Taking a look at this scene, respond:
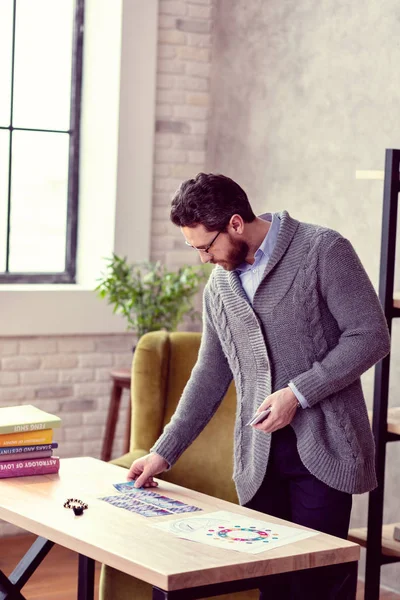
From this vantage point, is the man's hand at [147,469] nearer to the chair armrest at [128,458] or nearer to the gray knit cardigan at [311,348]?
the gray knit cardigan at [311,348]

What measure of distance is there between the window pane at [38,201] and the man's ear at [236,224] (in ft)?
8.61

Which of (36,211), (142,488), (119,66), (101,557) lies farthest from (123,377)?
(101,557)

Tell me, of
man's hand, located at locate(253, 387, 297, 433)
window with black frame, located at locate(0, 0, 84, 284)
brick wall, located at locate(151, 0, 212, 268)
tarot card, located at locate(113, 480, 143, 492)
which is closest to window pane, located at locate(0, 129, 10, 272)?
window with black frame, located at locate(0, 0, 84, 284)

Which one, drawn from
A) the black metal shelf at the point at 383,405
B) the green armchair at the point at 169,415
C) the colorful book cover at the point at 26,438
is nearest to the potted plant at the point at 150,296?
the green armchair at the point at 169,415

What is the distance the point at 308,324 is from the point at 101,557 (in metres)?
0.85

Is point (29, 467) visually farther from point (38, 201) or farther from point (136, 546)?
point (38, 201)

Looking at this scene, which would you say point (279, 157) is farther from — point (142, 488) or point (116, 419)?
point (142, 488)

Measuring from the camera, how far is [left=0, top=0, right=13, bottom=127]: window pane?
5.01 meters

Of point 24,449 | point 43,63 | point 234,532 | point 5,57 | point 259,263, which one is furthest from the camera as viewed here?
point 43,63

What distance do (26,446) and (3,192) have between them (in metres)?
2.40

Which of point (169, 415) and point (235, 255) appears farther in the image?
point (169, 415)

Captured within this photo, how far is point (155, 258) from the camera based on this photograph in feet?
17.4

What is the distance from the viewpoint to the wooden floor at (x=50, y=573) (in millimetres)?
4180

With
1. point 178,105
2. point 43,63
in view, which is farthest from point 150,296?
point 43,63
